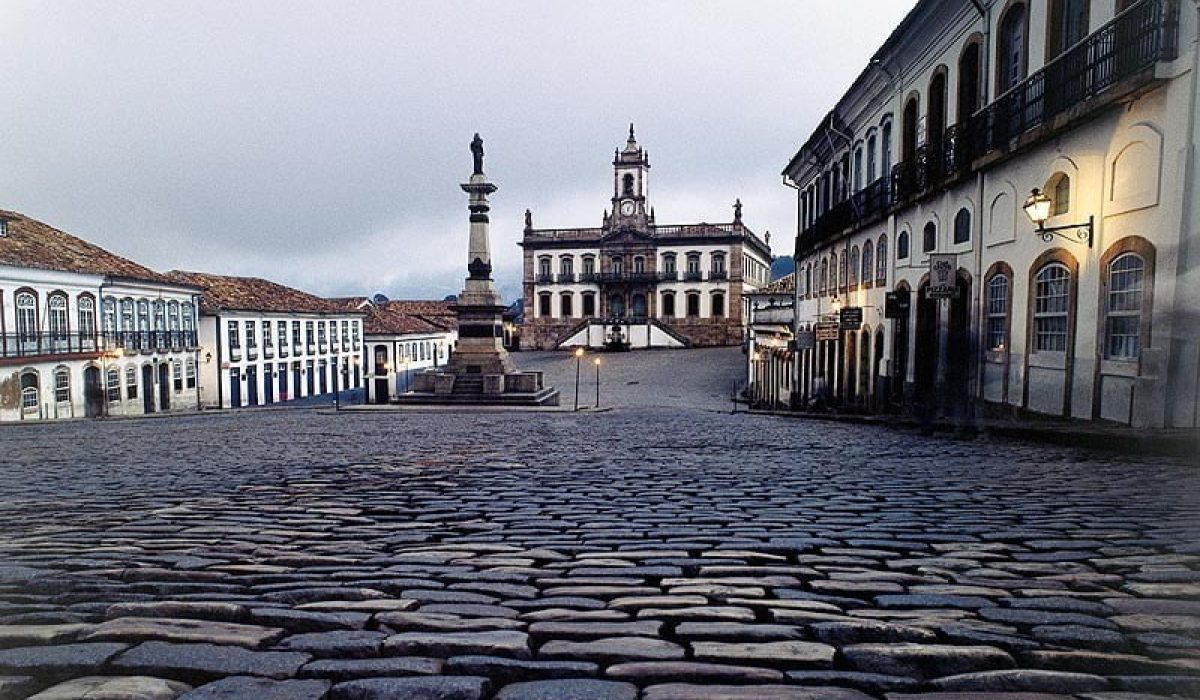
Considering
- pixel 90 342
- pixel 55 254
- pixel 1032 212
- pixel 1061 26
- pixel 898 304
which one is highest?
pixel 1061 26

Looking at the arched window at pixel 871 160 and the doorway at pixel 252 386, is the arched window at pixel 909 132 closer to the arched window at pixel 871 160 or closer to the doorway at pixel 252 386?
the arched window at pixel 871 160

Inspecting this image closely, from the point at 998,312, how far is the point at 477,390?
649 inches

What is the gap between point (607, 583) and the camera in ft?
10.9

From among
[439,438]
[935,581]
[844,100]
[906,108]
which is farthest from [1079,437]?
[844,100]

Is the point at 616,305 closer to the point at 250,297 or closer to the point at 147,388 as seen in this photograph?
the point at 250,297

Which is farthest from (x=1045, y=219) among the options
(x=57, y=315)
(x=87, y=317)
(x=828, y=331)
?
(x=87, y=317)

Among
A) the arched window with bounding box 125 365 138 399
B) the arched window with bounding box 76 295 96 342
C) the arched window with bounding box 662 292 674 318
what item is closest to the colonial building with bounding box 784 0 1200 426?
the arched window with bounding box 76 295 96 342

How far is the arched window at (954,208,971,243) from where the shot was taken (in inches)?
552

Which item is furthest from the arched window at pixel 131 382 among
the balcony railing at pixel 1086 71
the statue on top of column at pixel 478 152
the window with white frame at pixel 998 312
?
the balcony railing at pixel 1086 71

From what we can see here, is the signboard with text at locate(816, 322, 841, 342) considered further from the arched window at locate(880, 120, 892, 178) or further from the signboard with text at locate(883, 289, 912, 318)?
the arched window at locate(880, 120, 892, 178)

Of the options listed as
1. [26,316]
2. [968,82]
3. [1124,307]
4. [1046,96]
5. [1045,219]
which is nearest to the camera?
[1124,307]

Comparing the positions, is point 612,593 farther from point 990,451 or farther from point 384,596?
point 990,451

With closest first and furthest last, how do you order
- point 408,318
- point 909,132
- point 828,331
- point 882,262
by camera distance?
point 909,132, point 882,262, point 828,331, point 408,318

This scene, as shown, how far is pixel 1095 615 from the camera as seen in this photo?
2.83 meters
